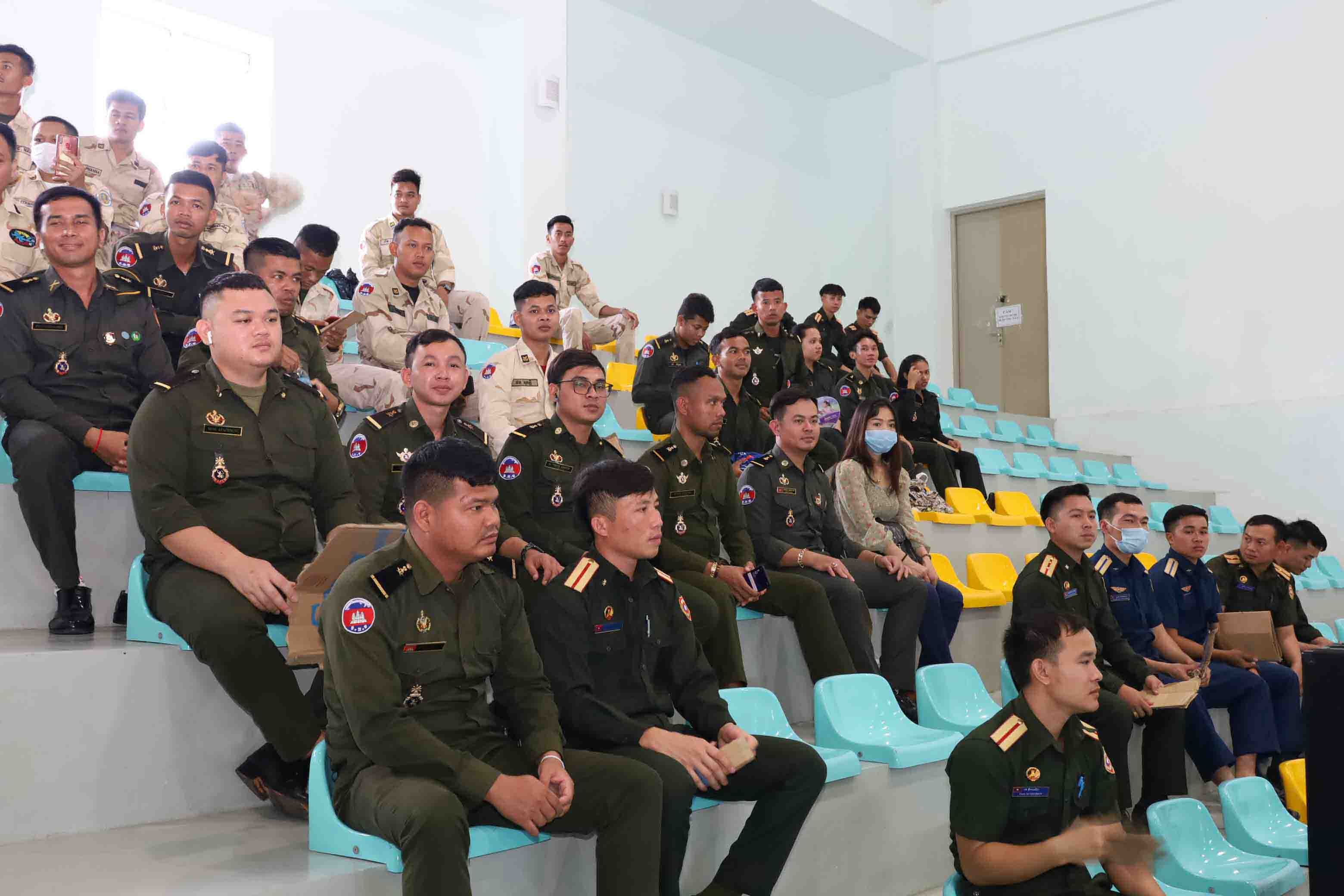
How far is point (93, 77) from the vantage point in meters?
7.05

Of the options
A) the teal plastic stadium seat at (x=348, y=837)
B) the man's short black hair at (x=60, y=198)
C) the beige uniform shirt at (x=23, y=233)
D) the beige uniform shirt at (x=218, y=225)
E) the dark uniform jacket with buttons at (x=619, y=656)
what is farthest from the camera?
the beige uniform shirt at (x=218, y=225)

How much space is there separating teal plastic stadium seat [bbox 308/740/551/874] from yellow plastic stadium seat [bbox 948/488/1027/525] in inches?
169

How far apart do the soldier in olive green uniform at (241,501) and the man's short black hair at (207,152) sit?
2790 millimetres

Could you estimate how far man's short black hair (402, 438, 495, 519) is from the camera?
236 centimetres

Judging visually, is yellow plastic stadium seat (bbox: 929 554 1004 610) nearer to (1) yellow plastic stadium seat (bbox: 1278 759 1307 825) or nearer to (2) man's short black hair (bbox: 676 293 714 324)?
(1) yellow plastic stadium seat (bbox: 1278 759 1307 825)

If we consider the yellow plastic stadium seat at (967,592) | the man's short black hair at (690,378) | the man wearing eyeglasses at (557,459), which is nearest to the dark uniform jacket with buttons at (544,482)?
the man wearing eyeglasses at (557,459)

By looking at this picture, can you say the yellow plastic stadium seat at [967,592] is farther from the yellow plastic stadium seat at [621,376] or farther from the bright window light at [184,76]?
the bright window light at [184,76]

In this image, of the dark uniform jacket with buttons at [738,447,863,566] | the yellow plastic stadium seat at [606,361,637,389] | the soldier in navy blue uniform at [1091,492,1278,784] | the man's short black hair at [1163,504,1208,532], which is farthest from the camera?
the yellow plastic stadium seat at [606,361,637,389]

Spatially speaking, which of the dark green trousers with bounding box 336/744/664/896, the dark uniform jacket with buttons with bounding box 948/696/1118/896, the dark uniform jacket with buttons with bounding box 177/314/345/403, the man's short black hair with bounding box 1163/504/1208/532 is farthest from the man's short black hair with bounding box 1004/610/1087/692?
the man's short black hair with bounding box 1163/504/1208/532

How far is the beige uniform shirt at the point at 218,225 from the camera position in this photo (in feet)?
15.8

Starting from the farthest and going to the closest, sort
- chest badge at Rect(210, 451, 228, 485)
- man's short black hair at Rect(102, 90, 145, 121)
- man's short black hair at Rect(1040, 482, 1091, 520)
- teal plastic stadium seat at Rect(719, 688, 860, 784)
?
man's short black hair at Rect(102, 90, 145, 121) < man's short black hair at Rect(1040, 482, 1091, 520) < teal plastic stadium seat at Rect(719, 688, 860, 784) < chest badge at Rect(210, 451, 228, 485)

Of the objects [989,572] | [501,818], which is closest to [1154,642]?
[989,572]

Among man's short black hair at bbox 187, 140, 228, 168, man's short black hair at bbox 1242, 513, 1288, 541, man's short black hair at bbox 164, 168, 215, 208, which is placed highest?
man's short black hair at bbox 187, 140, 228, 168

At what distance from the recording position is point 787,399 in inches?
179
